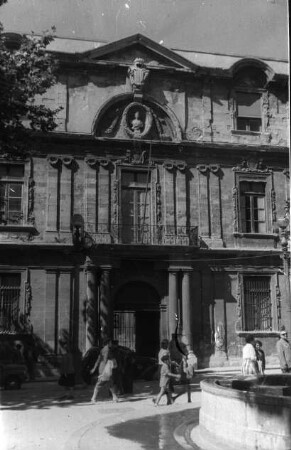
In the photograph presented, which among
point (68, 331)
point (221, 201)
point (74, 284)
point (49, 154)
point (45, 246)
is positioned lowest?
point (68, 331)

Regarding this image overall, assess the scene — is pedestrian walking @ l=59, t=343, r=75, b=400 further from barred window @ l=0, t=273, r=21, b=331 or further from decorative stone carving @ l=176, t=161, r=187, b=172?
decorative stone carving @ l=176, t=161, r=187, b=172

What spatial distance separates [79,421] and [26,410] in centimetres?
170

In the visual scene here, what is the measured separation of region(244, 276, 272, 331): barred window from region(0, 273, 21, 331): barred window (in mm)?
8864

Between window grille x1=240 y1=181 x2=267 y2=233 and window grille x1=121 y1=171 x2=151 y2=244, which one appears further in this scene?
window grille x1=240 y1=181 x2=267 y2=233

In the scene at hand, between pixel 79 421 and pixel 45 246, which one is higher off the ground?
pixel 45 246

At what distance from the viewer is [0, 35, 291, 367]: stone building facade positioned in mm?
19531

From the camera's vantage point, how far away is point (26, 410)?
11328 millimetres

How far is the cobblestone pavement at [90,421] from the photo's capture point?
8391mm

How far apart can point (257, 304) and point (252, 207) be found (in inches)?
157

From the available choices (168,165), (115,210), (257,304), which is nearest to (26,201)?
(115,210)

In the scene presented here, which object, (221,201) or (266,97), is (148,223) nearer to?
(221,201)

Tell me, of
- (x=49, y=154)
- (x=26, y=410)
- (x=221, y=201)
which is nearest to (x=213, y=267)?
(x=221, y=201)

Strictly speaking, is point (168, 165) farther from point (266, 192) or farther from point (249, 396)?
point (249, 396)

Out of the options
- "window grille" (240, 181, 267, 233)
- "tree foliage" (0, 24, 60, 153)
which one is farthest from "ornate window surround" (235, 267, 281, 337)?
"tree foliage" (0, 24, 60, 153)
